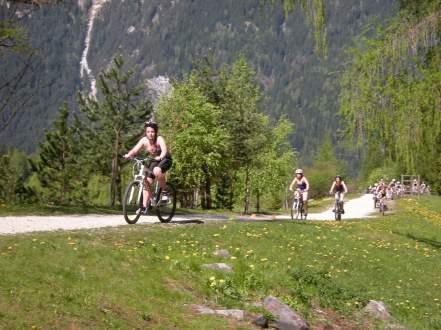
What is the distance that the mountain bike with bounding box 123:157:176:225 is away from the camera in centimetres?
1505

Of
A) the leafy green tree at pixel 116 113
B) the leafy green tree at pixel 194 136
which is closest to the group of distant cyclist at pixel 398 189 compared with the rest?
the leafy green tree at pixel 194 136

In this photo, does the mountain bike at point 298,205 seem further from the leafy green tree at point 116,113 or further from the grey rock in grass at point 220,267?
the leafy green tree at point 116,113

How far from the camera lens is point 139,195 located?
1523 cm

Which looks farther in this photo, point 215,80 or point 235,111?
point 215,80

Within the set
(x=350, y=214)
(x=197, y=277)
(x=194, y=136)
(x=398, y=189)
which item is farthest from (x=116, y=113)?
(x=197, y=277)

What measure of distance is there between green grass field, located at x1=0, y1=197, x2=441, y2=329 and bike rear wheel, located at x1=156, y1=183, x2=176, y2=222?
25.7 inches

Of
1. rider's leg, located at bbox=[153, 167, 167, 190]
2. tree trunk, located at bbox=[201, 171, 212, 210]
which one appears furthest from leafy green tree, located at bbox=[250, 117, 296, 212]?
rider's leg, located at bbox=[153, 167, 167, 190]

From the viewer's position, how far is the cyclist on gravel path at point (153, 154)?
14.9 metres

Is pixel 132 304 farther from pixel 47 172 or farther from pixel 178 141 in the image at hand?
pixel 47 172

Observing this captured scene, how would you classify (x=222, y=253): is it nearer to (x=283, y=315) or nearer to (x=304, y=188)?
(x=283, y=315)

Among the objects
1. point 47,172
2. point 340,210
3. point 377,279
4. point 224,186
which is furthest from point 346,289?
point 47,172

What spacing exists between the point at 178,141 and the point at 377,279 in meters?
31.8

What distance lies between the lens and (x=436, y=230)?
1165 inches

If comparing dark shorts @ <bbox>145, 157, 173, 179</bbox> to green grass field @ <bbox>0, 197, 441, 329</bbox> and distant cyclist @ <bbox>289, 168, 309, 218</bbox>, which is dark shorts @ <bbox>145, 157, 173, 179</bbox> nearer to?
green grass field @ <bbox>0, 197, 441, 329</bbox>
